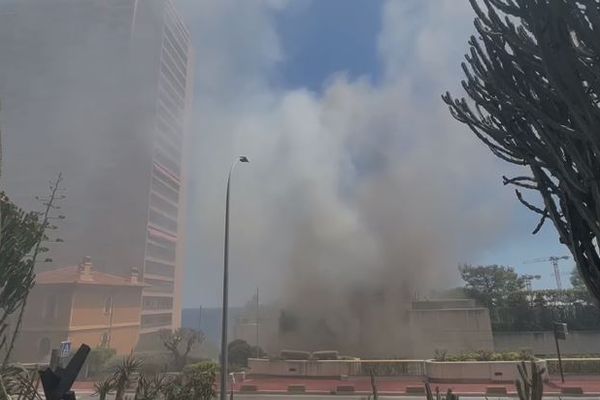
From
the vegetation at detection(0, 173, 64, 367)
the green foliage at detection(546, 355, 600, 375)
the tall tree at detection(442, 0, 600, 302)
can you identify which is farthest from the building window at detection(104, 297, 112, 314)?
the tall tree at detection(442, 0, 600, 302)

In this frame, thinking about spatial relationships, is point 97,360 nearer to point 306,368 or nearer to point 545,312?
point 306,368

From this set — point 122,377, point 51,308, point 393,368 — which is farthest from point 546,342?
point 51,308

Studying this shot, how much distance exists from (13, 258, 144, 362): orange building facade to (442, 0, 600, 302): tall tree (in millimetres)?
34790

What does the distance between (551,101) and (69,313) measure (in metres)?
37.2

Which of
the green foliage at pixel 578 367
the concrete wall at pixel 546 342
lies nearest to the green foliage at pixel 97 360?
the green foliage at pixel 578 367

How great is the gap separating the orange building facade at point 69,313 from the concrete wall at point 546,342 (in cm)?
2780

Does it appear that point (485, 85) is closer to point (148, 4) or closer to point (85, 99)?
point (85, 99)

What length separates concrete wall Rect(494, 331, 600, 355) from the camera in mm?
28984

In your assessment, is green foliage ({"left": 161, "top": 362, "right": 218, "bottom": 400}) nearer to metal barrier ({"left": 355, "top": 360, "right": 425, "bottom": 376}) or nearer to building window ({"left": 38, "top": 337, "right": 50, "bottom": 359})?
metal barrier ({"left": 355, "top": 360, "right": 425, "bottom": 376})

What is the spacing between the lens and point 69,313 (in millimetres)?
34438

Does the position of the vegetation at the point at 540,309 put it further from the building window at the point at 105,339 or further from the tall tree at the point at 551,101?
the tall tree at the point at 551,101

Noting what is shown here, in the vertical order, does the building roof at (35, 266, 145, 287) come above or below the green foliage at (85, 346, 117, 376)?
above

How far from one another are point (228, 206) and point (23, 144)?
57799 mm

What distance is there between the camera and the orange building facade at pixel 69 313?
111 feet
